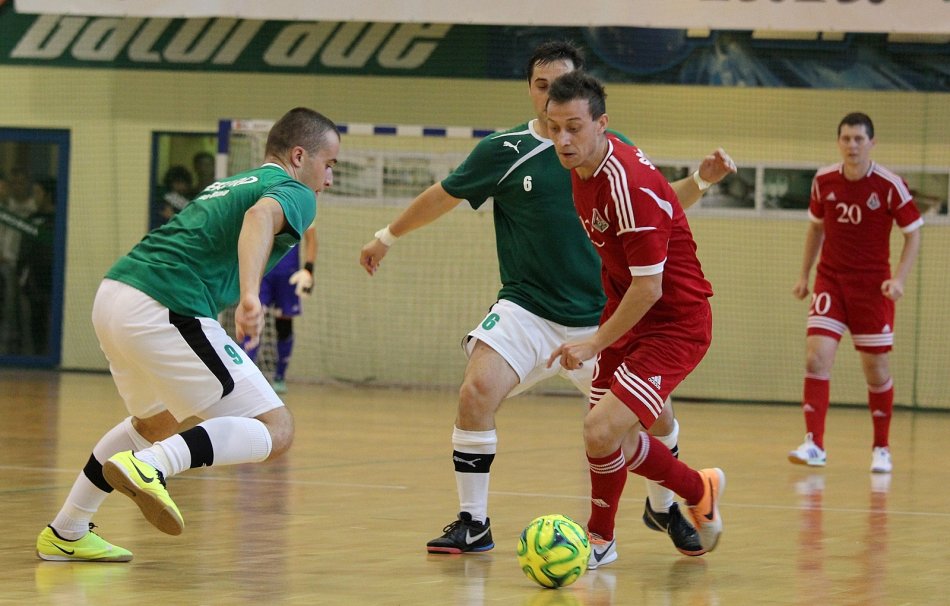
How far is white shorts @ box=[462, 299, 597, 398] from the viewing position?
5.47 meters

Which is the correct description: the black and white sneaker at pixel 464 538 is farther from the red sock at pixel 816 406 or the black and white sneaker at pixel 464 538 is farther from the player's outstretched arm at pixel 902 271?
the red sock at pixel 816 406

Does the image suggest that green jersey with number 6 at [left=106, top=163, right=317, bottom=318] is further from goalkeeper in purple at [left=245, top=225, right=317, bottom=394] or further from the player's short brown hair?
goalkeeper in purple at [left=245, top=225, right=317, bottom=394]

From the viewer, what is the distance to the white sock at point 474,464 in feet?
17.8

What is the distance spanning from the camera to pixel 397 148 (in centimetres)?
1532

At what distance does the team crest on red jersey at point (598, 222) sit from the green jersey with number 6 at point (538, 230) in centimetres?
75

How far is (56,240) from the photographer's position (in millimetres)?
15961

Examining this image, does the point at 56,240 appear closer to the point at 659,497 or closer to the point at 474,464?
the point at 474,464

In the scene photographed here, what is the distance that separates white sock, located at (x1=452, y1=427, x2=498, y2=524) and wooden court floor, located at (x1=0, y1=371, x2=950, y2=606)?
8.2 inches

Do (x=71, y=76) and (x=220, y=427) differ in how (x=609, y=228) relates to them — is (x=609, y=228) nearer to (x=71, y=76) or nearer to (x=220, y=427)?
(x=220, y=427)

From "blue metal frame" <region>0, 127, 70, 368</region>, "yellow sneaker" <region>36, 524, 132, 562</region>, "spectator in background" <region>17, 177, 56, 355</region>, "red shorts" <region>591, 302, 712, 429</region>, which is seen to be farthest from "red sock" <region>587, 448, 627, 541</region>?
"spectator in background" <region>17, 177, 56, 355</region>

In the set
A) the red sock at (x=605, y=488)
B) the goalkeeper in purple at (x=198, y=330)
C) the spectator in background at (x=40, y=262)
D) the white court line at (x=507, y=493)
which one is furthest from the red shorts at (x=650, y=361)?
the spectator in background at (x=40, y=262)

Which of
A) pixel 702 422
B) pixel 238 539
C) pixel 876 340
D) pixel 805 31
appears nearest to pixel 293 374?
pixel 702 422

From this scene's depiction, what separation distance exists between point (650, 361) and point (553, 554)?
770 mm

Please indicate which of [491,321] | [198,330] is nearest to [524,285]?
[491,321]
